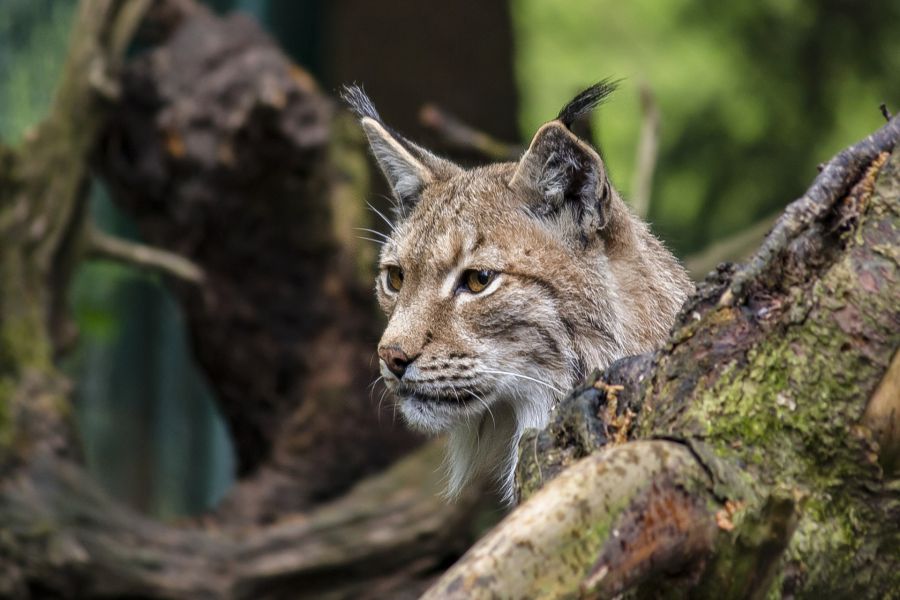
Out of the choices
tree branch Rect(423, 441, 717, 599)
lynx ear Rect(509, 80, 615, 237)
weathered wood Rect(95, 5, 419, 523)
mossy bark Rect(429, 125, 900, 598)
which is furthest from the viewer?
weathered wood Rect(95, 5, 419, 523)

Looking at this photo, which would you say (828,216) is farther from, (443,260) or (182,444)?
(182,444)

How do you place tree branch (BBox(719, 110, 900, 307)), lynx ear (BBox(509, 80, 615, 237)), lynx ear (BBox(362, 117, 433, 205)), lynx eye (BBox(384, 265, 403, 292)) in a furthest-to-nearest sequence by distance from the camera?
lynx ear (BBox(362, 117, 433, 205)) < lynx eye (BBox(384, 265, 403, 292)) < lynx ear (BBox(509, 80, 615, 237)) < tree branch (BBox(719, 110, 900, 307))

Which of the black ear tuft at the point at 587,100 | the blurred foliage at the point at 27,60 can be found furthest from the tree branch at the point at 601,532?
the blurred foliage at the point at 27,60

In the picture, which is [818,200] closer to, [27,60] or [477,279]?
[477,279]

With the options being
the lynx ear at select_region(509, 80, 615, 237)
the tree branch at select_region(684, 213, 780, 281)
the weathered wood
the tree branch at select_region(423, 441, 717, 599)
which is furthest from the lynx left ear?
the weathered wood

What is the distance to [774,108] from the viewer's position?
10.1 meters

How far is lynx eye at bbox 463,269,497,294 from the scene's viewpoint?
347 cm

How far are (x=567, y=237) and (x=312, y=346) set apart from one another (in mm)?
4030

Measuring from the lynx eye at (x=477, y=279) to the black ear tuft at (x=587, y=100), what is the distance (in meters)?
0.52

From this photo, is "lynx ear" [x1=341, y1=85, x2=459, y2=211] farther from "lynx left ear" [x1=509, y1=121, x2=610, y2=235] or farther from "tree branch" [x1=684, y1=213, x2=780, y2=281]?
"tree branch" [x1=684, y1=213, x2=780, y2=281]

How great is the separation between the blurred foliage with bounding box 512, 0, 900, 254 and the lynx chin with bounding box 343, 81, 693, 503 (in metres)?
6.05

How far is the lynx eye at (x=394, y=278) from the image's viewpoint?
3.79 metres

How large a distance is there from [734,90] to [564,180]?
7.36 m

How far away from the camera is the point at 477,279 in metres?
3.49
